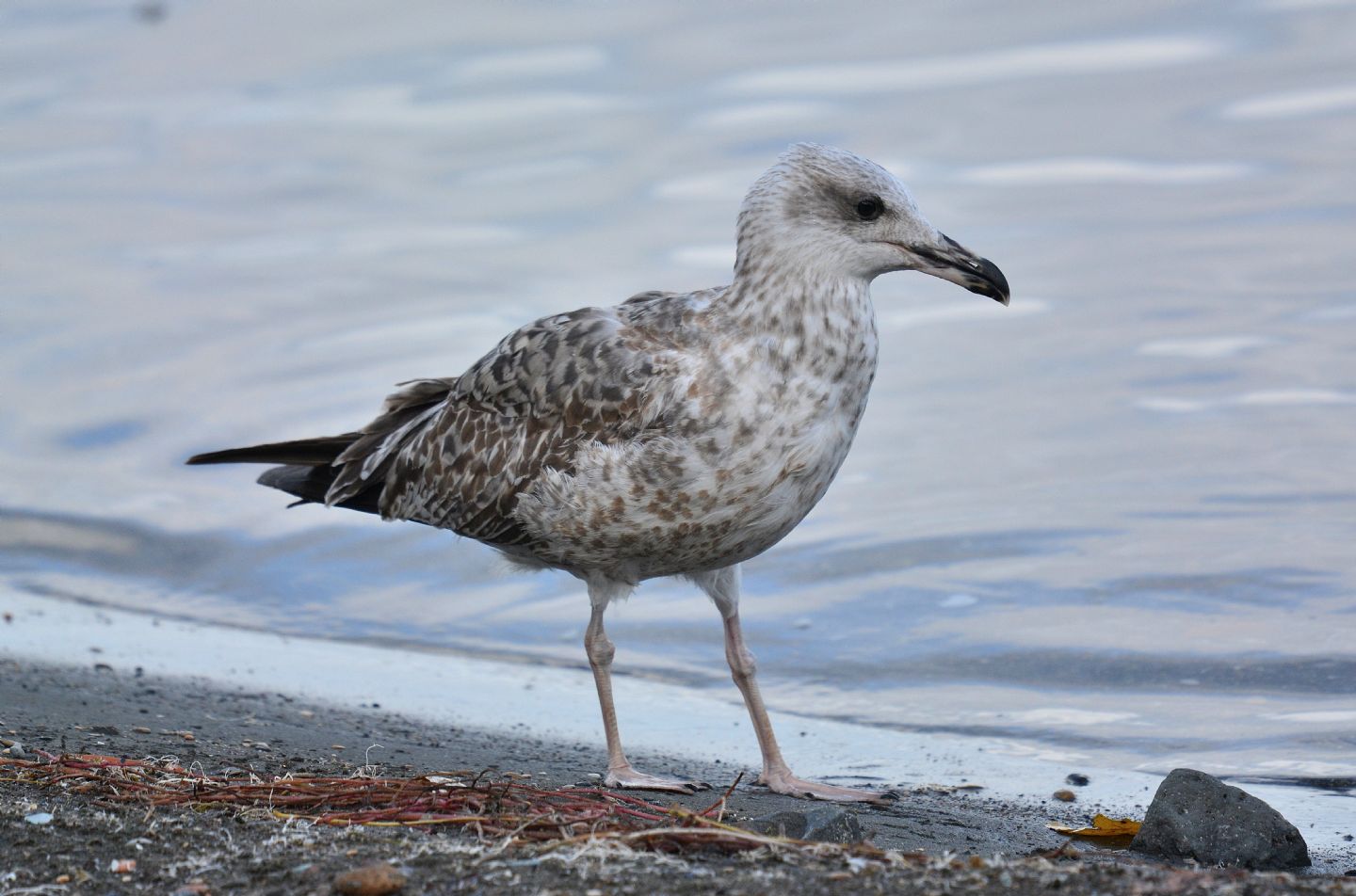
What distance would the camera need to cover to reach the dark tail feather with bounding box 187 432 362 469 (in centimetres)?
743

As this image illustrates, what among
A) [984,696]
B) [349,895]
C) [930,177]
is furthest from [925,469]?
[349,895]

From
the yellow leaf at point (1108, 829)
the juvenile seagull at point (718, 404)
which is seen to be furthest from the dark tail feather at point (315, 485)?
the yellow leaf at point (1108, 829)

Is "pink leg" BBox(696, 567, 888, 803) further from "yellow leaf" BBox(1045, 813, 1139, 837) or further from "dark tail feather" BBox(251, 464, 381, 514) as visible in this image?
"dark tail feather" BBox(251, 464, 381, 514)

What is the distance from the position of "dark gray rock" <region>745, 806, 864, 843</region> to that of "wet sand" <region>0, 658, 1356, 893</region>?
0.73ft

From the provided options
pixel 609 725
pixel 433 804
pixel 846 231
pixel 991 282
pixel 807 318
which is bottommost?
pixel 433 804

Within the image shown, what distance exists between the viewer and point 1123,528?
30.0 feet

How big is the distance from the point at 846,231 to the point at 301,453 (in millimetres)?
2682

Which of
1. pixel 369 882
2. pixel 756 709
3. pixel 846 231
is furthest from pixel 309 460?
pixel 369 882

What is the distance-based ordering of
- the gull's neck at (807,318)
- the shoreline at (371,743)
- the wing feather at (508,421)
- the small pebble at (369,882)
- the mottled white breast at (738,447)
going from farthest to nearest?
the wing feather at (508,421) < the gull's neck at (807,318) < the mottled white breast at (738,447) < the shoreline at (371,743) < the small pebble at (369,882)

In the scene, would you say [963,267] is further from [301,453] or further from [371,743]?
[301,453]

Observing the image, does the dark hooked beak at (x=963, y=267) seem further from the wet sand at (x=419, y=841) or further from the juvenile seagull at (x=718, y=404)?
the wet sand at (x=419, y=841)

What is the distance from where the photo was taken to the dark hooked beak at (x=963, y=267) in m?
5.85

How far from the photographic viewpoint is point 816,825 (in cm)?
471

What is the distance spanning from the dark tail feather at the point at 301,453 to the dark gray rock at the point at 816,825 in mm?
3189
